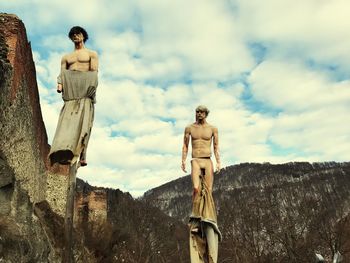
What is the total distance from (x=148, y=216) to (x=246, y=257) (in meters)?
16.5

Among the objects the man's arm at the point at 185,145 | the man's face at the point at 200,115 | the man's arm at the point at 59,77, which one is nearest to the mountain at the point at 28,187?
the man's arm at the point at 185,145

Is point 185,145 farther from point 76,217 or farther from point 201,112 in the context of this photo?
point 76,217

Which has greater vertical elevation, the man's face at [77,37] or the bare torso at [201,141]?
the man's face at [77,37]

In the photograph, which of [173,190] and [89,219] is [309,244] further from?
[173,190]

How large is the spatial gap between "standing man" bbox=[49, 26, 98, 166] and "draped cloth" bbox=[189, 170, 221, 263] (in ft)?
9.84

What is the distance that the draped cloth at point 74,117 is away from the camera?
3.80 metres

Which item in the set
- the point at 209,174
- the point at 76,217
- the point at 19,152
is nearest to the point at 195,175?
the point at 209,174

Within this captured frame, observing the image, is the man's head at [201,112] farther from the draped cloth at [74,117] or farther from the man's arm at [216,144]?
the draped cloth at [74,117]

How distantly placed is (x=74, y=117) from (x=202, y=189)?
331 cm

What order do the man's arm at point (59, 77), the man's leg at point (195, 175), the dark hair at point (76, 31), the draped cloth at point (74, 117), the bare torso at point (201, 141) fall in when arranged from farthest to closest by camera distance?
the bare torso at point (201, 141)
the man's leg at point (195, 175)
the dark hair at point (76, 31)
the man's arm at point (59, 77)
the draped cloth at point (74, 117)

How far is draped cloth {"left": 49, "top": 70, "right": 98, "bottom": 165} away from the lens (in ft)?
12.5

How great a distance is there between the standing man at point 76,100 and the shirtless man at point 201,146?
9.90ft

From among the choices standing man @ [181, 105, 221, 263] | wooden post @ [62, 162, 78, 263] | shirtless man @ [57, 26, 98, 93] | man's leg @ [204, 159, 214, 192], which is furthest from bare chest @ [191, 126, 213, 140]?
wooden post @ [62, 162, 78, 263]

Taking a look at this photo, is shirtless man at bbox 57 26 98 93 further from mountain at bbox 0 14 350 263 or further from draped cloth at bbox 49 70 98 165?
mountain at bbox 0 14 350 263
